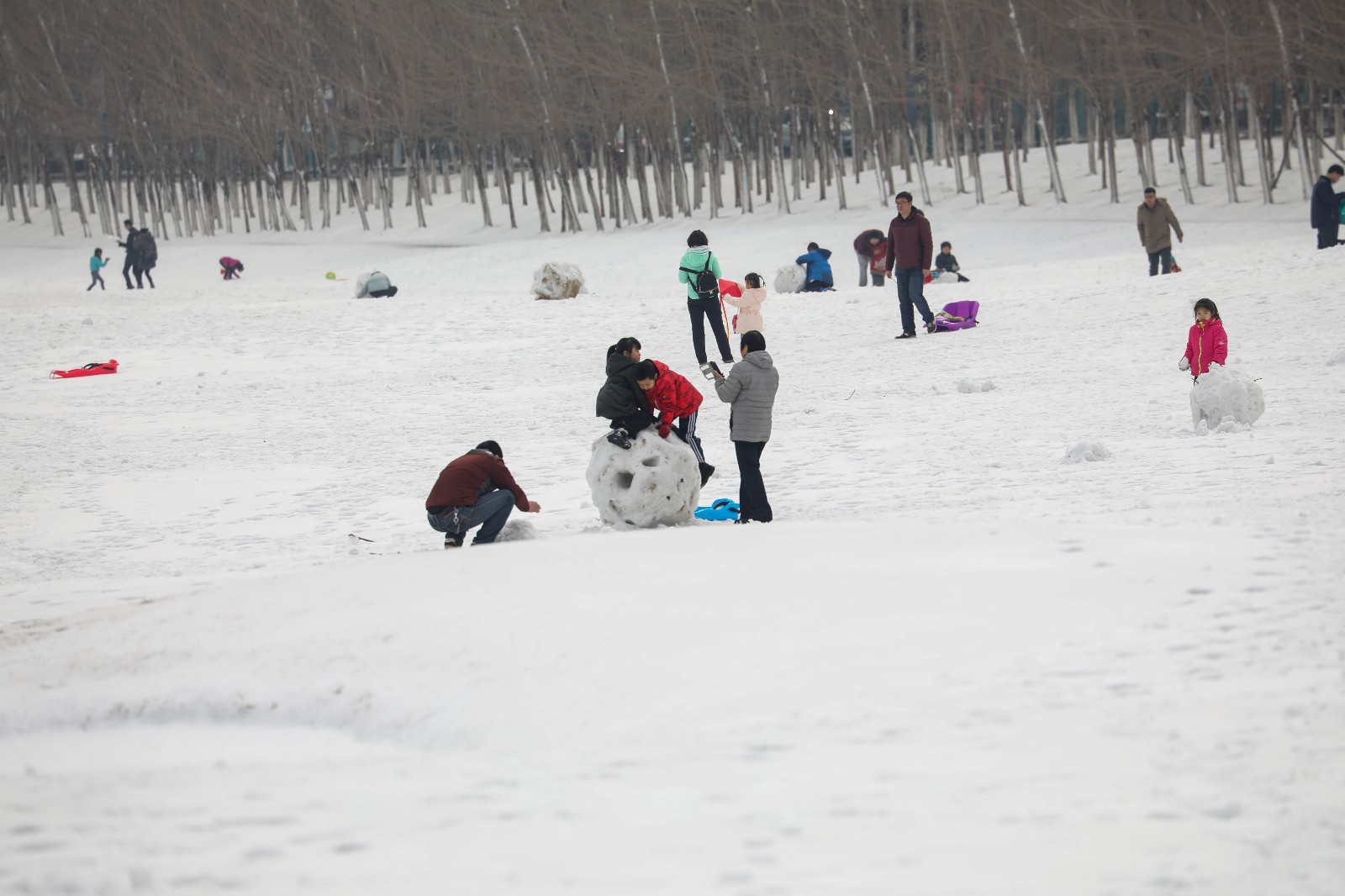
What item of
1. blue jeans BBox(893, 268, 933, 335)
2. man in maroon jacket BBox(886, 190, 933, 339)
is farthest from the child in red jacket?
blue jeans BBox(893, 268, 933, 335)

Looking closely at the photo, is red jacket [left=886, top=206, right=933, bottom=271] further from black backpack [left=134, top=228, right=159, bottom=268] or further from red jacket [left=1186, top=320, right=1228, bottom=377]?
black backpack [left=134, top=228, right=159, bottom=268]

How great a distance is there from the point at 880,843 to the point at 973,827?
268 mm

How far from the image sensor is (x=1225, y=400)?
10141 millimetres

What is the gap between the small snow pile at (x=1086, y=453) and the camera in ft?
31.5

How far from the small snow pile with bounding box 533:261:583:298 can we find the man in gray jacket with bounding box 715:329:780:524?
15.9 m

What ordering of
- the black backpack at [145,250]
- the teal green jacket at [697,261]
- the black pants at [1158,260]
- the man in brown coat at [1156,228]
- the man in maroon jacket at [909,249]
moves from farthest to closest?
the black backpack at [145,250]
the black pants at [1158,260]
the man in brown coat at [1156,228]
the man in maroon jacket at [909,249]
the teal green jacket at [697,261]

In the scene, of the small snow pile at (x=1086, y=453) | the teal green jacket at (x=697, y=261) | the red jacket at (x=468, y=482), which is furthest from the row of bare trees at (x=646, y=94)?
the red jacket at (x=468, y=482)

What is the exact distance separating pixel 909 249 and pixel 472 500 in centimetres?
909

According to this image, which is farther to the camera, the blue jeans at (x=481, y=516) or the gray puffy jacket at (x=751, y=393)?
the gray puffy jacket at (x=751, y=393)

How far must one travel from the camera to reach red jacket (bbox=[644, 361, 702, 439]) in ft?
27.6

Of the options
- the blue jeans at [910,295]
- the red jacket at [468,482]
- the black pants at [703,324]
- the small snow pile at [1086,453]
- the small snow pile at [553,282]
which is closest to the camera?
the red jacket at [468,482]

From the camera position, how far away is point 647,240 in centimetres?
3859

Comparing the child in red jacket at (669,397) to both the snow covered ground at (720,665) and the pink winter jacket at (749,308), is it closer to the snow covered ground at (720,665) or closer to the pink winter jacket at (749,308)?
the snow covered ground at (720,665)

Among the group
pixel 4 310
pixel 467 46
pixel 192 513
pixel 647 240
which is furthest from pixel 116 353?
pixel 467 46
